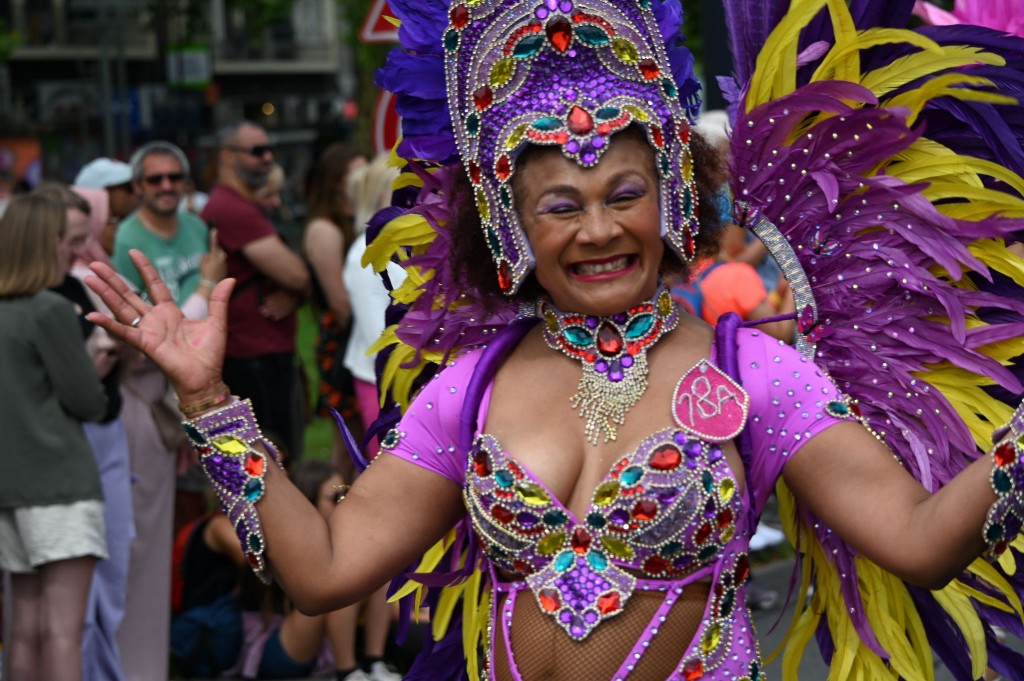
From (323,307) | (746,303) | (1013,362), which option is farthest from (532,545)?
(323,307)

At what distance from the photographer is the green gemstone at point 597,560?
277cm

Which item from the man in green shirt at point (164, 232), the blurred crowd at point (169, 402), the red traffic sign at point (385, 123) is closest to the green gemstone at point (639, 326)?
the blurred crowd at point (169, 402)

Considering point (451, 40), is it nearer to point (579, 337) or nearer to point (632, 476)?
point (579, 337)

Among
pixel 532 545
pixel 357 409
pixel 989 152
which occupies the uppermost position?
pixel 989 152

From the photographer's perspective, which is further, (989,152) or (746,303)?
(746,303)

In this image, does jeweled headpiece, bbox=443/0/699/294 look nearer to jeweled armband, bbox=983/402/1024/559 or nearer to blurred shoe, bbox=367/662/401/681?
jeweled armband, bbox=983/402/1024/559

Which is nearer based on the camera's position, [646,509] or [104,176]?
[646,509]

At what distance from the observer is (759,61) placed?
10.6 feet

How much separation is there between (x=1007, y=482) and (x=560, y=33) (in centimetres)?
106

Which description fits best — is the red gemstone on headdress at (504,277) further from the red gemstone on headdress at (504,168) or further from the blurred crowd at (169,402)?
the blurred crowd at (169,402)

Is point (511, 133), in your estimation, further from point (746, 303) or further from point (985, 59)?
point (746, 303)

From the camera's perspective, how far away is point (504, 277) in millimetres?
2887

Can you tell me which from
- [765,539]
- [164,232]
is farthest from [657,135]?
[765,539]

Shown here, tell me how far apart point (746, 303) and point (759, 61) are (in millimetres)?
2373
